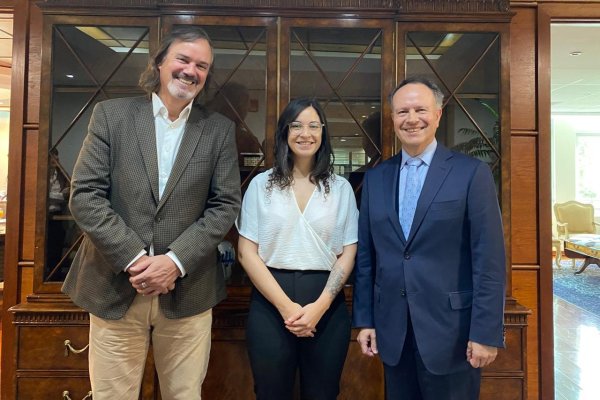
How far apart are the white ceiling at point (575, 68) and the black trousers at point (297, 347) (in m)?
2.00

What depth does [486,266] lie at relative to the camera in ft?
3.95

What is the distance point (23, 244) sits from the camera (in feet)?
6.41

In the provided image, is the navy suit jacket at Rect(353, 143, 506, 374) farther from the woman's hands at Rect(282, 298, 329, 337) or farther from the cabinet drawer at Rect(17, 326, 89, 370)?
the cabinet drawer at Rect(17, 326, 89, 370)

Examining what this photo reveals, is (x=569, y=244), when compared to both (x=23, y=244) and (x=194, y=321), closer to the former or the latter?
(x=194, y=321)

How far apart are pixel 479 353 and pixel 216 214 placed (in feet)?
3.25

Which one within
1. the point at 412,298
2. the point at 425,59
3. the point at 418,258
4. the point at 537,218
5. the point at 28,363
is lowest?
the point at 28,363

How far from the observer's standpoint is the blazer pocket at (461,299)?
124 cm

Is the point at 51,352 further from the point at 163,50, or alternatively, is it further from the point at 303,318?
the point at 163,50

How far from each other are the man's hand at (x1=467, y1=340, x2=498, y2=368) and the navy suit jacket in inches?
0.9

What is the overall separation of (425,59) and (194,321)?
1.54m

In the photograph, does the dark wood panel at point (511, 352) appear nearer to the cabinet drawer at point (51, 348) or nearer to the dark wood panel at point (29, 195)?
the cabinet drawer at point (51, 348)

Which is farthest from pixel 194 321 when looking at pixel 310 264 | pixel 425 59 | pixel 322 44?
pixel 425 59

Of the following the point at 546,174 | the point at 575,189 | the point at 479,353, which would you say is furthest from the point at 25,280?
the point at 575,189

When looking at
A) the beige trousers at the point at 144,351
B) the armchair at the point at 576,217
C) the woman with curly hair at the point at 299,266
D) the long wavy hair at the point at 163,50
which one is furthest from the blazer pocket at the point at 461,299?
the armchair at the point at 576,217
